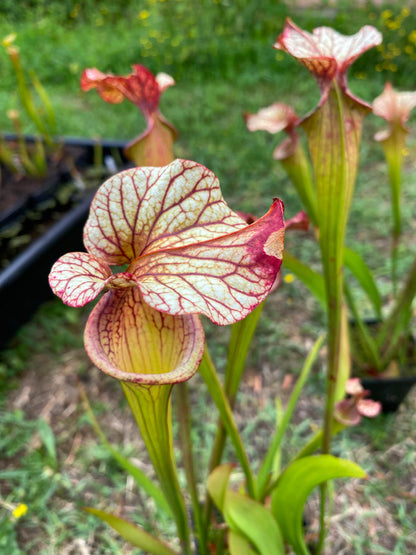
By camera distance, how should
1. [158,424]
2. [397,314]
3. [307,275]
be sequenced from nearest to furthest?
[158,424]
[307,275]
[397,314]

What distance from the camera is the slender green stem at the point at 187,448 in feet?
2.54

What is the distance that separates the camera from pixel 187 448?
32.1 inches

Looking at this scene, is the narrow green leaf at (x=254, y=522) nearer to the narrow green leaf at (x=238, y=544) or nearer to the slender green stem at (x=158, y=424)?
the narrow green leaf at (x=238, y=544)

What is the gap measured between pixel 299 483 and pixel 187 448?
0.20m

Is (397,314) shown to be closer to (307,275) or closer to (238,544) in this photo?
(307,275)

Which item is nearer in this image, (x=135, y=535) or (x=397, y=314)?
(x=135, y=535)

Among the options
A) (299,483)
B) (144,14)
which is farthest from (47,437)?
(144,14)

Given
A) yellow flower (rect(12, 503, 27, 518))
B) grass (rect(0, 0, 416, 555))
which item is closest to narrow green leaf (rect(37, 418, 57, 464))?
grass (rect(0, 0, 416, 555))

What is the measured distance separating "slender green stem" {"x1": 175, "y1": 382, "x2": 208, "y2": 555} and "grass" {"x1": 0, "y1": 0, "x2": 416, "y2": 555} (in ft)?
1.17

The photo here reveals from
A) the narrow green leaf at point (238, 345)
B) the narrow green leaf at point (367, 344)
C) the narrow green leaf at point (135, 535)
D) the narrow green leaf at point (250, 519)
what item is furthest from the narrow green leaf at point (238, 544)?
the narrow green leaf at point (367, 344)

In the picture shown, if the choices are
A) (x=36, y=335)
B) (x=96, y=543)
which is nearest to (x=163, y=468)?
(x=96, y=543)

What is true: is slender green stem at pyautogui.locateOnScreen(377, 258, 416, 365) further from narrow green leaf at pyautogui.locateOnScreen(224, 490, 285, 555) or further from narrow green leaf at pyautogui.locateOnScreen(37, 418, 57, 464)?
narrow green leaf at pyautogui.locateOnScreen(37, 418, 57, 464)

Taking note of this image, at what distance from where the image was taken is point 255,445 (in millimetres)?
1400

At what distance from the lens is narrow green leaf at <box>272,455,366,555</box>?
66cm
